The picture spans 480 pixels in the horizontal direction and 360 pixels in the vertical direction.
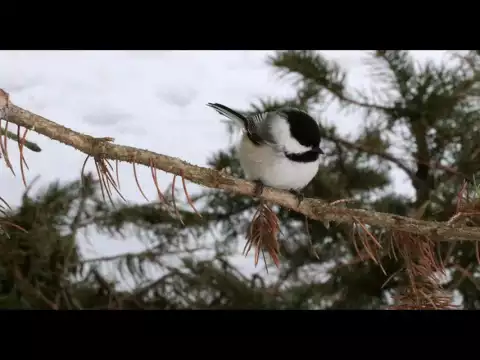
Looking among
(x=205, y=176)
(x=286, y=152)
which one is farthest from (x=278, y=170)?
(x=205, y=176)

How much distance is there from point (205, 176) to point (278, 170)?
0.49ft

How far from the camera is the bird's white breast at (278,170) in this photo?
49 centimetres

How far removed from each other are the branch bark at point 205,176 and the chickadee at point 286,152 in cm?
7

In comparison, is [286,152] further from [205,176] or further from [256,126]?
[205,176]

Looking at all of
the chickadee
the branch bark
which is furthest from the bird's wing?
the branch bark

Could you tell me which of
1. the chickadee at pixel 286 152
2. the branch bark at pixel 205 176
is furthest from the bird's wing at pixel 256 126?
the branch bark at pixel 205 176

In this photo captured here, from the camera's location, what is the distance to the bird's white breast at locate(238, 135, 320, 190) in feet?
1.62

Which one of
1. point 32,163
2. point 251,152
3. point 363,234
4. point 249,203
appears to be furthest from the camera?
point 249,203

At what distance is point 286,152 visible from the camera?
0.50m

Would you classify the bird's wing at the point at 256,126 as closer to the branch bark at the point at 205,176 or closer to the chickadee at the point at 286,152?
the chickadee at the point at 286,152

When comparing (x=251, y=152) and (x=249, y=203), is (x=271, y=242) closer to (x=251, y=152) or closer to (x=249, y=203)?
(x=251, y=152)

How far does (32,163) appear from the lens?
761mm
